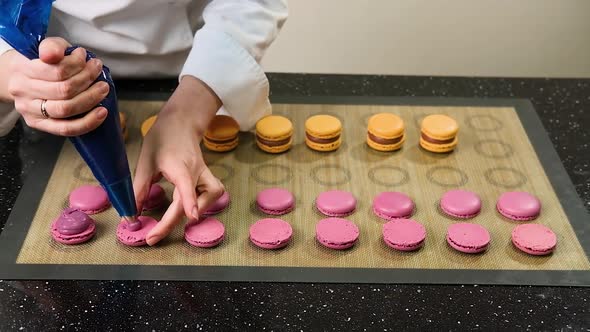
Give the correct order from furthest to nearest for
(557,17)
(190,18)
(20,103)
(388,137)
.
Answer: (557,17), (190,18), (388,137), (20,103)

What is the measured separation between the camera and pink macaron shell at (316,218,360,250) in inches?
29.7

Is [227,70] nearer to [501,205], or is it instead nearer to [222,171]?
[222,171]

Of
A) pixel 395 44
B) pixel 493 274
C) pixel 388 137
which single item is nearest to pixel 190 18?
pixel 388 137

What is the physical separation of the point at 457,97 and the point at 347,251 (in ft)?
1.24

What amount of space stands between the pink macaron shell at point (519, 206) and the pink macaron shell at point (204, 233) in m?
0.31

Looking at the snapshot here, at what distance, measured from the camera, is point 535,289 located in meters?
0.72

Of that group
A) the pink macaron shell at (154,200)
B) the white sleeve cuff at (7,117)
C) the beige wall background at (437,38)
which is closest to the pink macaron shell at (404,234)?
the pink macaron shell at (154,200)

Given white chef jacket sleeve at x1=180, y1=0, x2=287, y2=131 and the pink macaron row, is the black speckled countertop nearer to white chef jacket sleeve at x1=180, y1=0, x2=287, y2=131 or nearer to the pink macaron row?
the pink macaron row

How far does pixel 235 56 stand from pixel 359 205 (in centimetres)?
24

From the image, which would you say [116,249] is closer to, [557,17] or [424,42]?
[424,42]

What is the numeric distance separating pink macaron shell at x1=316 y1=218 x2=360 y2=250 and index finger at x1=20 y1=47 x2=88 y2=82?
0.29 m

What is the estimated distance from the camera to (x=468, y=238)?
2.49 feet

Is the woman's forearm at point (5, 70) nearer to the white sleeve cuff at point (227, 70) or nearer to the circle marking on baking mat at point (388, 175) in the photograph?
the white sleeve cuff at point (227, 70)

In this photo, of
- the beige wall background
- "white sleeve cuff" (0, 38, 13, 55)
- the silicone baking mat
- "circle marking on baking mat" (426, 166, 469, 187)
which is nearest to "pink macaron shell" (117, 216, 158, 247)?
the silicone baking mat
